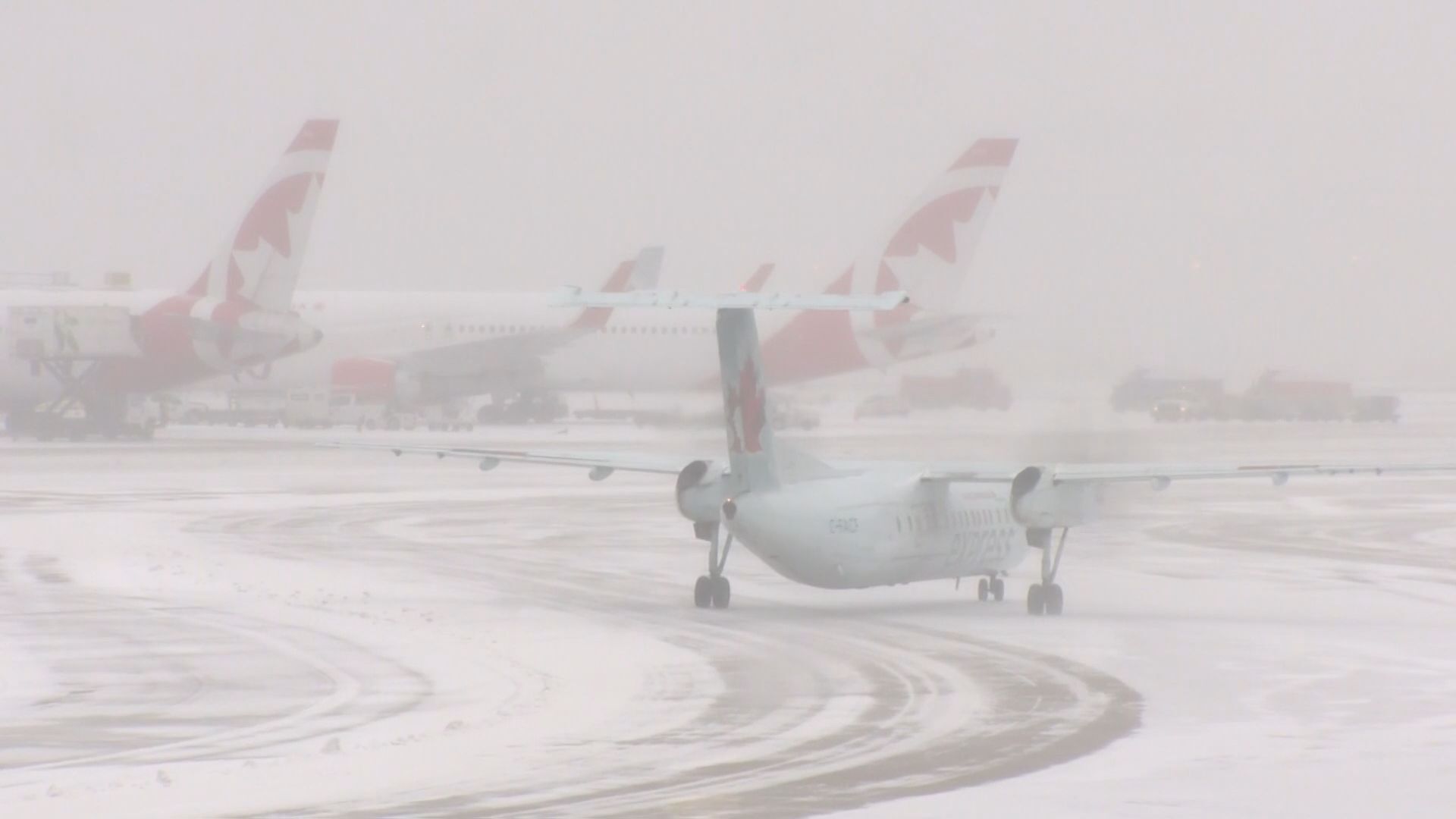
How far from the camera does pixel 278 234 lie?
75.4m

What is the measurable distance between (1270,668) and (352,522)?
24033 mm

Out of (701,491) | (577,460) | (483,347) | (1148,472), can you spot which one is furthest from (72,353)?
(1148,472)

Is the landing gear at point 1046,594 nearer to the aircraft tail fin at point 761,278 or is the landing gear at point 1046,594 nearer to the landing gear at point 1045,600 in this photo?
the landing gear at point 1045,600

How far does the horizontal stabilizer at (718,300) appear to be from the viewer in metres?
24.7

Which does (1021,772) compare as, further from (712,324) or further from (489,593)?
(712,324)

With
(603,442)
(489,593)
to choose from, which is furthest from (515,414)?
(489,593)

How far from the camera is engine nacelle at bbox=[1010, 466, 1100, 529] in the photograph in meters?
26.8

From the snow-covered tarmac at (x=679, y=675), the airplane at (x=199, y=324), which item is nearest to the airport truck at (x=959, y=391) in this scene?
the snow-covered tarmac at (x=679, y=675)

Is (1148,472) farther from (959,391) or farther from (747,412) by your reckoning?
(959,391)

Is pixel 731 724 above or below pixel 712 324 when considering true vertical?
below

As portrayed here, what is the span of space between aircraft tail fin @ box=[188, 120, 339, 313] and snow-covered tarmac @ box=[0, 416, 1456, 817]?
32.6 metres

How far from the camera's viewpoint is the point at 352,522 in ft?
137

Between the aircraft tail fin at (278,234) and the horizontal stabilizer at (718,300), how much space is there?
Answer: 2042 inches

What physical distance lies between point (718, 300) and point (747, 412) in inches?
59.5
